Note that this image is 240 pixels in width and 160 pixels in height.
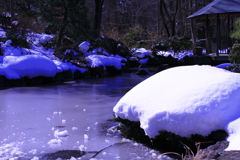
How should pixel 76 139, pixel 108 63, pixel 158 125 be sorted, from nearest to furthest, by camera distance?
1. pixel 158 125
2. pixel 76 139
3. pixel 108 63

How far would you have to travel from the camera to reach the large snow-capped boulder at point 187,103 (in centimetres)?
343

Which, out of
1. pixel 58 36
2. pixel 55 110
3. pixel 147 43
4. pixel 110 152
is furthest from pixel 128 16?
pixel 110 152

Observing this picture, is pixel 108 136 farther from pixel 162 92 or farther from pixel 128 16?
pixel 128 16

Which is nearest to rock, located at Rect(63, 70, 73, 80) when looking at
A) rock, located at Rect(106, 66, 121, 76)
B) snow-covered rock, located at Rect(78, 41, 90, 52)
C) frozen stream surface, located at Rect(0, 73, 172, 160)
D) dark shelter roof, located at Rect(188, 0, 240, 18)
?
rock, located at Rect(106, 66, 121, 76)

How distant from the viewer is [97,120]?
220 inches

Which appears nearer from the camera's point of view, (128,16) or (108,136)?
(108,136)

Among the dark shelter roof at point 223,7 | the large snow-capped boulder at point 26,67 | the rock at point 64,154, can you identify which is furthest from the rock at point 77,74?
the rock at point 64,154

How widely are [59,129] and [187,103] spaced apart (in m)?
2.39

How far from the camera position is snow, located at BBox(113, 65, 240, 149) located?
3.42 m

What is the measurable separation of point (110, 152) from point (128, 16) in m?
39.3

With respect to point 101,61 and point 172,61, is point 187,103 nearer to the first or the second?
point 101,61

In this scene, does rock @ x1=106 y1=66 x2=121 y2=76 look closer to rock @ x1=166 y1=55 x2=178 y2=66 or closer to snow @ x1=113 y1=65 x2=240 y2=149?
rock @ x1=166 y1=55 x2=178 y2=66

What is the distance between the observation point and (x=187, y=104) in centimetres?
357

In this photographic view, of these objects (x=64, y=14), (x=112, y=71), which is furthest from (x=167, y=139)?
(x=64, y=14)
